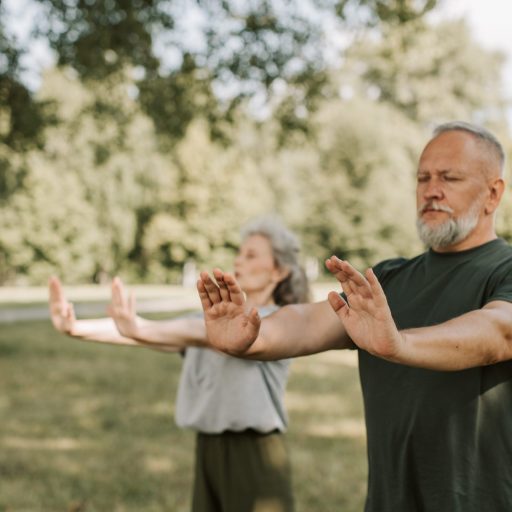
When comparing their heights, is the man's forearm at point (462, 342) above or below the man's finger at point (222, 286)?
below

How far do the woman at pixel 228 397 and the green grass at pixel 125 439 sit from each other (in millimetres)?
1781

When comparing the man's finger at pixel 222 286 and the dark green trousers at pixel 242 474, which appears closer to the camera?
the man's finger at pixel 222 286

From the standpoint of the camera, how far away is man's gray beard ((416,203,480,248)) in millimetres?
2402

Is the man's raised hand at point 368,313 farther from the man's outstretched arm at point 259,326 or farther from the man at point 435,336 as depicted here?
the man's outstretched arm at point 259,326

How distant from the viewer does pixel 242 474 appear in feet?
11.9

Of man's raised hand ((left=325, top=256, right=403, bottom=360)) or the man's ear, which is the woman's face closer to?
the man's ear

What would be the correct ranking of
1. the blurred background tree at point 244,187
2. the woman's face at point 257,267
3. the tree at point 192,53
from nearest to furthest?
the woman's face at point 257,267 < the tree at point 192,53 < the blurred background tree at point 244,187

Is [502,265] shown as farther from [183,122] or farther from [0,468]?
[183,122]

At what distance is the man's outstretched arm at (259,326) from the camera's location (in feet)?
7.27

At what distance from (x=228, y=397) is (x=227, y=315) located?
1476 mm

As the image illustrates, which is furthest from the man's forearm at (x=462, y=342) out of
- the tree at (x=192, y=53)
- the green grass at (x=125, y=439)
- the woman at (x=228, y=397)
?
the tree at (x=192, y=53)

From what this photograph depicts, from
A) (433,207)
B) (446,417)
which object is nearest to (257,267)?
(433,207)

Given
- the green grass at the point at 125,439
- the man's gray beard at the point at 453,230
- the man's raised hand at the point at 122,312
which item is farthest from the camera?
the green grass at the point at 125,439

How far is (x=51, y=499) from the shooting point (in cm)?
541
